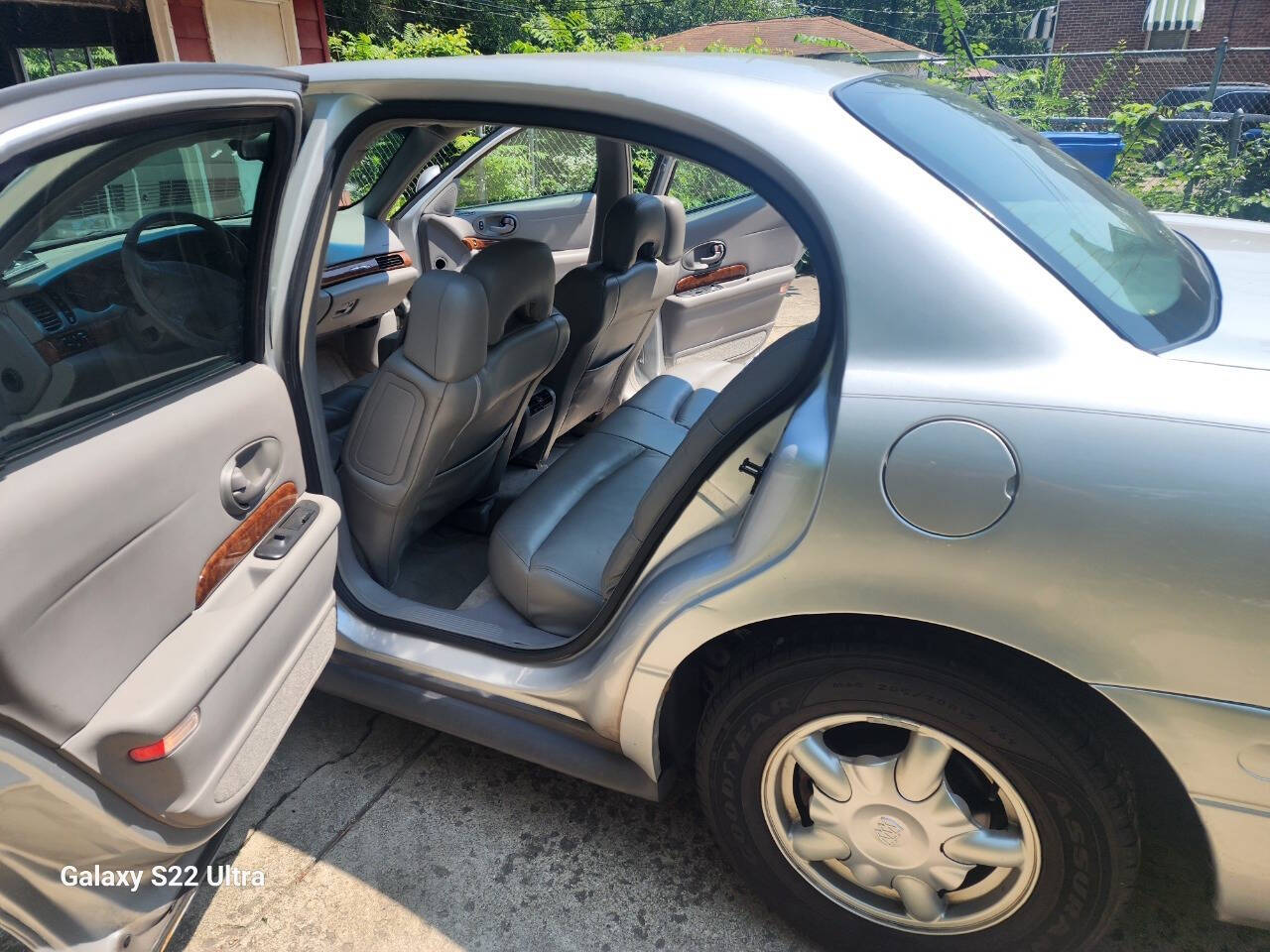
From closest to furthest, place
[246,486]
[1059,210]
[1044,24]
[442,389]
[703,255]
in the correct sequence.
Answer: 1. [1059,210]
2. [246,486]
3. [442,389]
4. [703,255]
5. [1044,24]

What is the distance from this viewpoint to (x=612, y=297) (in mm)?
2914

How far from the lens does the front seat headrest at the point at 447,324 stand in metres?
1.93

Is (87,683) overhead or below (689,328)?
overhead

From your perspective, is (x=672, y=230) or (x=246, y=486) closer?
(x=246, y=486)

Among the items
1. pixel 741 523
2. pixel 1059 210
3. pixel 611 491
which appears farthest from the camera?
pixel 611 491

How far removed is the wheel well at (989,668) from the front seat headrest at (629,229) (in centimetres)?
173

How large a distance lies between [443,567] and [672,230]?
62.5 inches

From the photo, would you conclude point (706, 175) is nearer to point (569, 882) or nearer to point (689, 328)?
point (689, 328)

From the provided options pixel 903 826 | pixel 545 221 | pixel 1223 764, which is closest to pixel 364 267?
pixel 545 221

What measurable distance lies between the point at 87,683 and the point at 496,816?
1037mm

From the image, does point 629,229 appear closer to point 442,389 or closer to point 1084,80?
point 442,389

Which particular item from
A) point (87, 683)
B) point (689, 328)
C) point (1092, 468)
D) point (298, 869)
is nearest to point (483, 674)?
point (298, 869)

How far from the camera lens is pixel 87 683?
1.22 metres

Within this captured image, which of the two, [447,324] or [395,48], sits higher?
[395,48]
